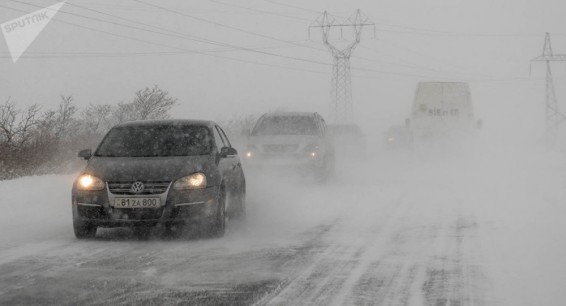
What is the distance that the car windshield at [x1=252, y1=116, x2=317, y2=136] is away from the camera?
18547 mm

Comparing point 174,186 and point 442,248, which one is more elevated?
point 174,186

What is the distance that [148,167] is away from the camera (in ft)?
28.8

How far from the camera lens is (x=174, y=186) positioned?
28.2 feet

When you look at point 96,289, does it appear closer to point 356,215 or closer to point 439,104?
point 356,215

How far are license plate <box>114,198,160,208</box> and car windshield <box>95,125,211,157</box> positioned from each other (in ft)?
3.68

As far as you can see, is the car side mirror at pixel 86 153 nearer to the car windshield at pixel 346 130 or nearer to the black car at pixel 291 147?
the black car at pixel 291 147

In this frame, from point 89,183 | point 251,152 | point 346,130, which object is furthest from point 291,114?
point 346,130

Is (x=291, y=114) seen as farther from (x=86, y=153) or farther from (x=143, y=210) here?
(x=143, y=210)

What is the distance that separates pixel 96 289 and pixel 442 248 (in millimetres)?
3938

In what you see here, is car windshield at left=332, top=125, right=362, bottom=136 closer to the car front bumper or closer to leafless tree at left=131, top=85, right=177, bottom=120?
leafless tree at left=131, top=85, right=177, bottom=120

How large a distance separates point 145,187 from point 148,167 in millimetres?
336

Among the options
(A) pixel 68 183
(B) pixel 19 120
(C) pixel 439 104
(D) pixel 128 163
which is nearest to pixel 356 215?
(D) pixel 128 163

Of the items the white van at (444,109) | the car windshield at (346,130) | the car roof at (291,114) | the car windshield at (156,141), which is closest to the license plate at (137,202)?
the car windshield at (156,141)

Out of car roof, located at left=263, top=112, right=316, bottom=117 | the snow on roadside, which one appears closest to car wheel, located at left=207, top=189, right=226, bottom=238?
the snow on roadside
